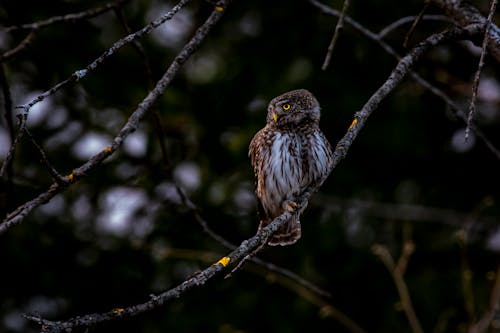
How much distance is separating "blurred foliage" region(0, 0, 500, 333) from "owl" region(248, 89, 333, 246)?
3.08 ft

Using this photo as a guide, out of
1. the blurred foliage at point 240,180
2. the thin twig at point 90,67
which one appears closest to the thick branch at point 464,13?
the thin twig at point 90,67

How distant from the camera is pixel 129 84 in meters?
6.27

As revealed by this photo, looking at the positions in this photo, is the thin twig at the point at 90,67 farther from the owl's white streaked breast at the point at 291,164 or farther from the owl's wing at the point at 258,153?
the owl's wing at the point at 258,153

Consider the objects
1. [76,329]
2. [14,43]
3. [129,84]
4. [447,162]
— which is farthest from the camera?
[447,162]

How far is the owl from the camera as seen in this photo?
4742 millimetres

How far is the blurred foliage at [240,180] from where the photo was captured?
5.99 metres

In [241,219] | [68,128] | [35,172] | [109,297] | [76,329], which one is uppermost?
[68,128]

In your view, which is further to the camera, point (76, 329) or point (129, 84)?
point (129, 84)

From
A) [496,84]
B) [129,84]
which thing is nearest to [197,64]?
[129,84]

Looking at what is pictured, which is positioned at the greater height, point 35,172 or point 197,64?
point 197,64

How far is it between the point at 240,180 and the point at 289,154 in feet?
5.32

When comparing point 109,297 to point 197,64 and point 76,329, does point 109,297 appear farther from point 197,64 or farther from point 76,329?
point 76,329

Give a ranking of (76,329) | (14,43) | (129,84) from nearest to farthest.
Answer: (76,329) < (14,43) < (129,84)

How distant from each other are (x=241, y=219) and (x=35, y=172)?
1852 millimetres
